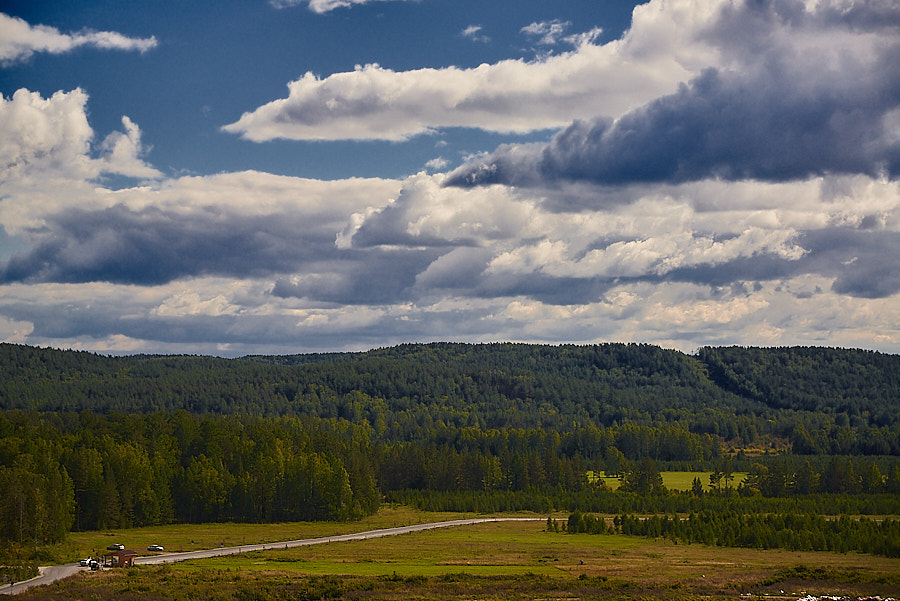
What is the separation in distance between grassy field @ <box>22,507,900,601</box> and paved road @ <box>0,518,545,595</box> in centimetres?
384

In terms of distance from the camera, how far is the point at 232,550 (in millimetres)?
119250

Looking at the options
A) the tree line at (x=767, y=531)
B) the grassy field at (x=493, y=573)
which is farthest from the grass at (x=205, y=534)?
the tree line at (x=767, y=531)

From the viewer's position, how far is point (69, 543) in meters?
124

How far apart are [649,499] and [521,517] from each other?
28.6 metres

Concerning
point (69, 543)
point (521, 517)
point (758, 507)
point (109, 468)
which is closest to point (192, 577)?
point (69, 543)

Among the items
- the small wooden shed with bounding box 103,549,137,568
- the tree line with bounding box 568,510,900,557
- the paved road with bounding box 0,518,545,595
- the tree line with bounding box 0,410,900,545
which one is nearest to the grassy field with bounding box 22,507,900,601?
the small wooden shed with bounding box 103,549,137,568

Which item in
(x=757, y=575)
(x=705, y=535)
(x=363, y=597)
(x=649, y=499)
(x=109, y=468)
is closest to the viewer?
(x=363, y=597)

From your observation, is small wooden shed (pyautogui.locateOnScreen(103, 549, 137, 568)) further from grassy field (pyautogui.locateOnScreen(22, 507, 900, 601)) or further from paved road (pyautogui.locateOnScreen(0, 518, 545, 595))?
grassy field (pyautogui.locateOnScreen(22, 507, 900, 601))

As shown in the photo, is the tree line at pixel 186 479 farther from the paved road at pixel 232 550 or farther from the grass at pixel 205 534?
the paved road at pixel 232 550

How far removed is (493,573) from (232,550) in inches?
1514

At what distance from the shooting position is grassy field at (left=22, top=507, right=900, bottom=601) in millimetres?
84375

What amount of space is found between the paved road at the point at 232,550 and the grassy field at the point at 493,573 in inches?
151

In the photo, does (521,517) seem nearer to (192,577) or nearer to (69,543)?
(69,543)

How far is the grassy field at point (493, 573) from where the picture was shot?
277 feet
